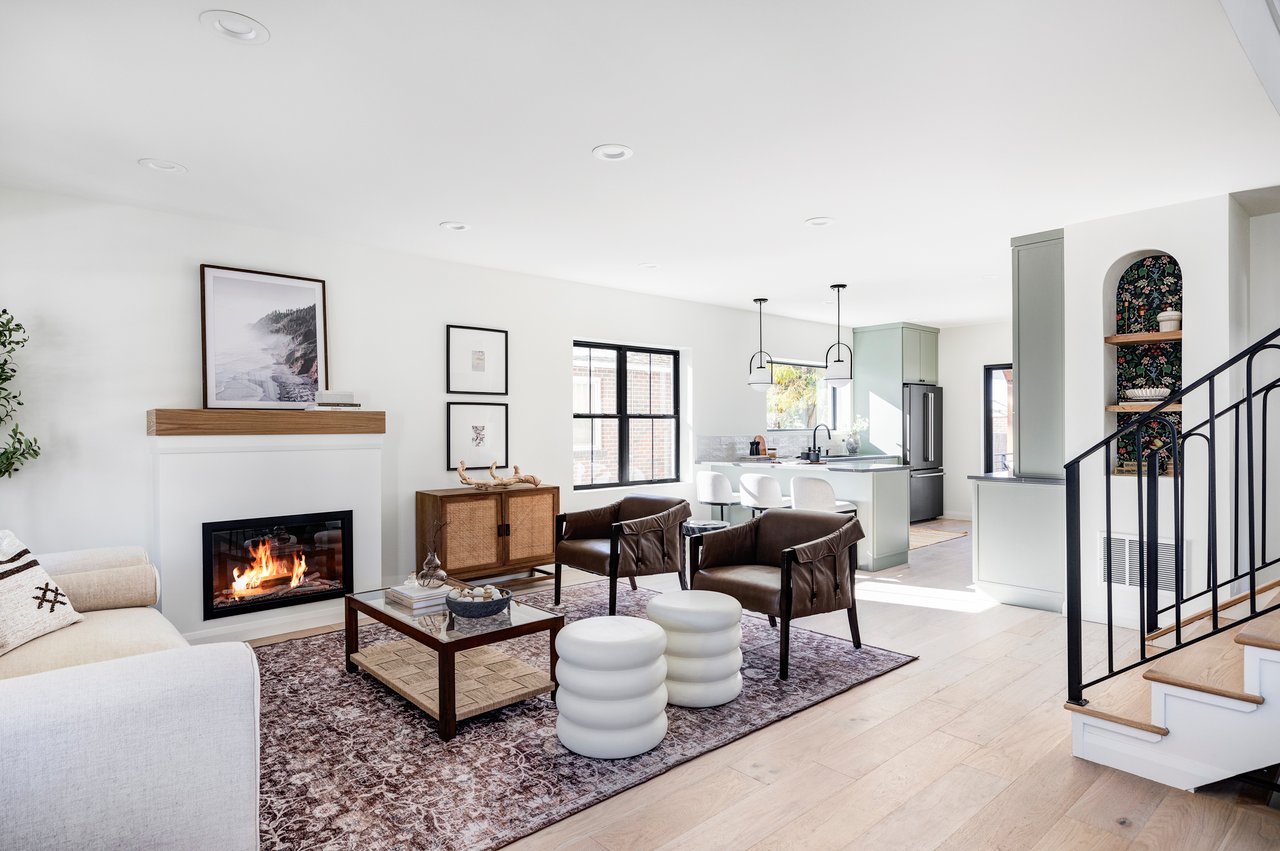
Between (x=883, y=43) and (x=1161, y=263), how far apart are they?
10.3 ft

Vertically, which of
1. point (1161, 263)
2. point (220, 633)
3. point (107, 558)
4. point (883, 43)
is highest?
point (883, 43)

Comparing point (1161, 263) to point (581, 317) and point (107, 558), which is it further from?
point (107, 558)

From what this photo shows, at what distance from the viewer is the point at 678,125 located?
2998 millimetres

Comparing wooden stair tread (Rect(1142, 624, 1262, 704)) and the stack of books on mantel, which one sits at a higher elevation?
the stack of books on mantel

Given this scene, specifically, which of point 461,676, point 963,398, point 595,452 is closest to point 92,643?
point 461,676

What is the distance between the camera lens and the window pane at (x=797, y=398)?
845 centimetres

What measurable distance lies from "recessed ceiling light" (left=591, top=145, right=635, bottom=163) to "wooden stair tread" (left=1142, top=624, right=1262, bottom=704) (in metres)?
2.92

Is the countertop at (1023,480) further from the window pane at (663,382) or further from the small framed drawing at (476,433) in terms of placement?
the small framed drawing at (476,433)

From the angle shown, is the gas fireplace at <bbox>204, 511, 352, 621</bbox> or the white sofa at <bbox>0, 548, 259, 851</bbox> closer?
the white sofa at <bbox>0, 548, 259, 851</bbox>

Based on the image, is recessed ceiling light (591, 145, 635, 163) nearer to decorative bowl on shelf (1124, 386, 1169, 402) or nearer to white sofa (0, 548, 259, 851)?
white sofa (0, 548, 259, 851)

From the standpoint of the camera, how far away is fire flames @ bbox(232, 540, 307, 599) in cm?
425

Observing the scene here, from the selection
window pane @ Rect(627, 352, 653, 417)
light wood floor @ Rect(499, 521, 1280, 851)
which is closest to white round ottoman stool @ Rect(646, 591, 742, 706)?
light wood floor @ Rect(499, 521, 1280, 851)

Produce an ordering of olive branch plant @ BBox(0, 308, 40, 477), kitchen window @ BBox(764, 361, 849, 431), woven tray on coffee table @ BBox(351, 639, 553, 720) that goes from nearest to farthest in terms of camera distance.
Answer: woven tray on coffee table @ BBox(351, 639, 553, 720)
olive branch plant @ BBox(0, 308, 40, 477)
kitchen window @ BBox(764, 361, 849, 431)

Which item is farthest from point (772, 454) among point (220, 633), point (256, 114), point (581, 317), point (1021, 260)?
point (256, 114)
